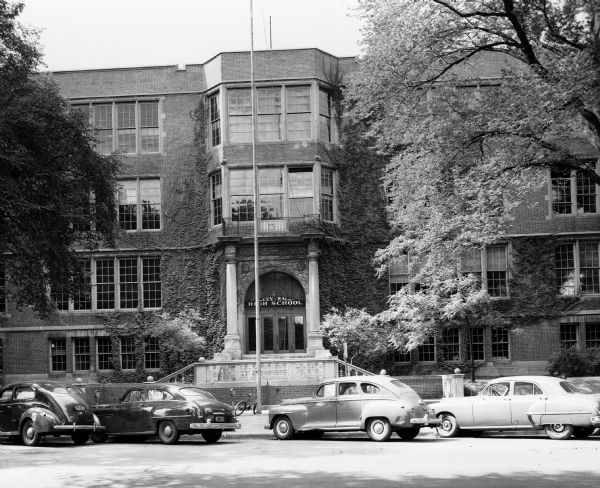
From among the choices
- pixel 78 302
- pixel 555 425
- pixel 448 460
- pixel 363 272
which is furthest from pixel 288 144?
pixel 448 460

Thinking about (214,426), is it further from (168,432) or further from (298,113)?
(298,113)

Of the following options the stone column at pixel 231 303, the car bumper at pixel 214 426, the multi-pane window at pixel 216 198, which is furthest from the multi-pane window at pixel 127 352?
the car bumper at pixel 214 426

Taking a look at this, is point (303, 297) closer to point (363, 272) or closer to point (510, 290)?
point (363, 272)

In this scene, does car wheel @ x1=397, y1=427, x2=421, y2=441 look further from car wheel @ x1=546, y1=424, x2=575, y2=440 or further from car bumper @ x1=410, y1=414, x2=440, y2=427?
car wheel @ x1=546, y1=424, x2=575, y2=440

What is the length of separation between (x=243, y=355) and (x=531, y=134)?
21092mm

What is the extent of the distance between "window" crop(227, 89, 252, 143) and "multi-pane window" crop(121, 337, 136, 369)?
10.5 metres

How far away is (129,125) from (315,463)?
2934 centimetres

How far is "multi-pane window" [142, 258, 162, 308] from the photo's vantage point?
43.2 m

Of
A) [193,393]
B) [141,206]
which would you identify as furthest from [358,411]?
[141,206]

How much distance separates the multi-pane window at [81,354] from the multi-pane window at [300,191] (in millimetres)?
11573

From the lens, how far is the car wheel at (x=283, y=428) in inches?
936

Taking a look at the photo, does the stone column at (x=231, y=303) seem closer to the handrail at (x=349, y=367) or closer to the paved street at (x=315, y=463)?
the handrail at (x=349, y=367)

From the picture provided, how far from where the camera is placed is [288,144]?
135ft

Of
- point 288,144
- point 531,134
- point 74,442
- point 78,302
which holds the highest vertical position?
point 288,144
